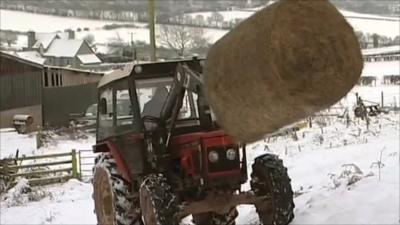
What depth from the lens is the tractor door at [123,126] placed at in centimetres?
694

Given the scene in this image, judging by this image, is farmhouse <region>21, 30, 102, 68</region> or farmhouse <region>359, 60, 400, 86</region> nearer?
farmhouse <region>359, 60, 400, 86</region>

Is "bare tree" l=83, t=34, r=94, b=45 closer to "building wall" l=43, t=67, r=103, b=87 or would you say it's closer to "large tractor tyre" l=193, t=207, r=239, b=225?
"building wall" l=43, t=67, r=103, b=87

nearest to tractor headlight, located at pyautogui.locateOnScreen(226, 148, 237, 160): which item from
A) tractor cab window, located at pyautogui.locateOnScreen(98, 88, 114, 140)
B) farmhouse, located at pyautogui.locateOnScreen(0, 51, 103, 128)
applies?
tractor cab window, located at pyautogui.locateOnScreen(98, 88, 114, 140)

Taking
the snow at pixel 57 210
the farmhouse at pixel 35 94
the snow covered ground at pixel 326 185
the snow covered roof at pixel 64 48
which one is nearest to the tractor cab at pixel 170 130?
the snow covered ground at pixel 326 185

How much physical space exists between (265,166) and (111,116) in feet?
6.66

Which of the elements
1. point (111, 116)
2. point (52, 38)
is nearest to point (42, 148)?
point (111, 116)

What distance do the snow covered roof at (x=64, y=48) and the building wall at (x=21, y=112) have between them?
4407cm

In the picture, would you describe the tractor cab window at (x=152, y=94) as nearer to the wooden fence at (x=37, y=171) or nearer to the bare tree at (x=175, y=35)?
the wooden fence at (x=37, y=171)

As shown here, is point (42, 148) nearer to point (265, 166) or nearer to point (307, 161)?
point (307, 161)

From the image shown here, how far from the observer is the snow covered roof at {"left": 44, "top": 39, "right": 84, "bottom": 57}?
81.2 meters

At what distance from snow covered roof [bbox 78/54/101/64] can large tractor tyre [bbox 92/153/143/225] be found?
65956mm

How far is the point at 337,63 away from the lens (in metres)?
1.99

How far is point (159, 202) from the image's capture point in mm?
6148

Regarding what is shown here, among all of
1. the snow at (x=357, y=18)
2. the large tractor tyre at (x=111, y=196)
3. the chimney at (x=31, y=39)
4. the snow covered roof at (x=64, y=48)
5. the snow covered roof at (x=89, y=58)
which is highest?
the chimney at (x=31, y=39)
